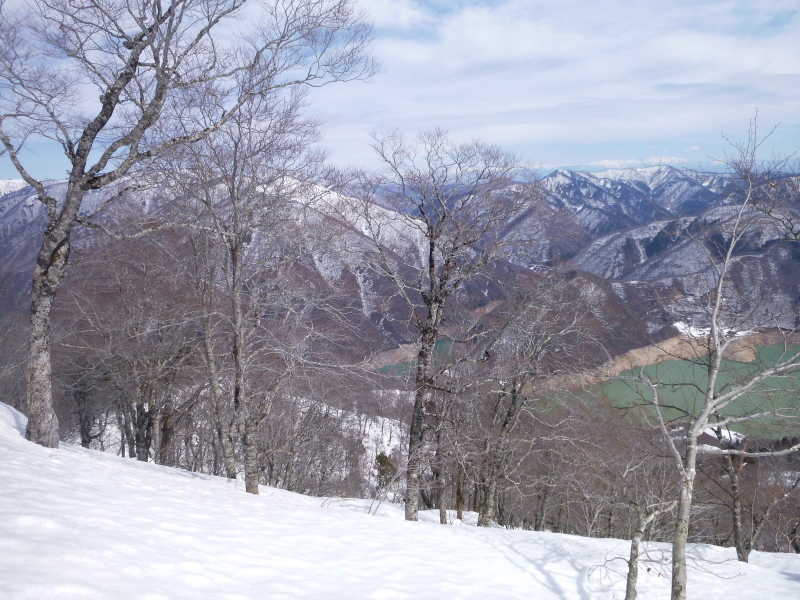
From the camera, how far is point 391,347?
13836mm

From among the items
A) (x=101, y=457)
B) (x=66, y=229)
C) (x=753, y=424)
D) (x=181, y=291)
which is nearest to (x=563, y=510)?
(x=753, y=424)

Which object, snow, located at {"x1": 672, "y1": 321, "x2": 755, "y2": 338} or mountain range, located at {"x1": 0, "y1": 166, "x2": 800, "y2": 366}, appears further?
mountain range, located at {"x1": 0, "y1": 166, "x2": 800, "y2": 366}

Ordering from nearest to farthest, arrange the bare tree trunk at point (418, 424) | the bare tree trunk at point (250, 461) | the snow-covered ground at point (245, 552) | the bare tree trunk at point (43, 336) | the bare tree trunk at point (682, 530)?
1. the snow-covered ground at point (245, 552)
2. the bare tree trunk at point (682, 530)
3. the bare tree trunk at point (43, 336)
4. the bare tree trunk at point (250, 461)
5. the bare tree trunk at point (418, 424)

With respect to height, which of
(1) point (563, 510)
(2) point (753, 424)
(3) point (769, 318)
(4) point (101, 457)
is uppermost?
(3) point (769, 318)

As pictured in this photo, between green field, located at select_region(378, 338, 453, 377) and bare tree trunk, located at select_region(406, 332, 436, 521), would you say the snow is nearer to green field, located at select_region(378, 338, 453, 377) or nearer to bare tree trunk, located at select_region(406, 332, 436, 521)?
bare tree trunk, located at select_region(406, 332, 436, 521)

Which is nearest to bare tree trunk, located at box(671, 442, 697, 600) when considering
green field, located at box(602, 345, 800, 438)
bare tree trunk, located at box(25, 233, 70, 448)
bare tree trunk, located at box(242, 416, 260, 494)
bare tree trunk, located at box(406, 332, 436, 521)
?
green field, located at box(602, 345, 800, 438)

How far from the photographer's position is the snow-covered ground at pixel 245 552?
142 inches

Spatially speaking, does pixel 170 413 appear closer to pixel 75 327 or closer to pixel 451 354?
pixel 75 327

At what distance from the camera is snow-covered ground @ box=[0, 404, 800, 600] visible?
3.61m

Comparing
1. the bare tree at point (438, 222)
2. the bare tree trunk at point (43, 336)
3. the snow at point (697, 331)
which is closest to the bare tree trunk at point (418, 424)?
the bare tree at point (438, 222)

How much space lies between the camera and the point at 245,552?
15.6 feet

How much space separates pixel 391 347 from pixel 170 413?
22.7 ft

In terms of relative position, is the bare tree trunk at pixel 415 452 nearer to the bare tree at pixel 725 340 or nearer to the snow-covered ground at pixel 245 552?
the snow-covered ground at pixel 245 552

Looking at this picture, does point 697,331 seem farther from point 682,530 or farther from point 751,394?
point 682,530
